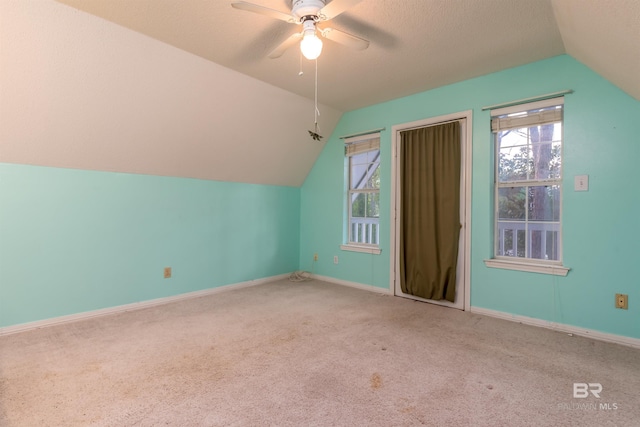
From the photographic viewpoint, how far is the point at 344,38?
2.05 metres

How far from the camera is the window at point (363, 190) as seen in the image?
4.16 m

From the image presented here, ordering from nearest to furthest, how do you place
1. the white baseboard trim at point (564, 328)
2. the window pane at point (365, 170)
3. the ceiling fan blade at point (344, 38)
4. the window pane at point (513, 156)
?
the ceiling fan blade at point (344, 38), the white baseboard trim at point (564, 328), the window pane at point (513, 156), the window pane at point (365, 170)

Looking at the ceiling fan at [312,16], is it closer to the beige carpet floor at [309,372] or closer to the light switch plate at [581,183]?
the beige carpet floor at [309,372]

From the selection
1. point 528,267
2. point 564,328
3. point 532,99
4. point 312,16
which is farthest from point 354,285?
point 312,16

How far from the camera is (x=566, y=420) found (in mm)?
1557

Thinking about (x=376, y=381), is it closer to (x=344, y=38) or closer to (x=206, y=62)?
(x=344, y=38)

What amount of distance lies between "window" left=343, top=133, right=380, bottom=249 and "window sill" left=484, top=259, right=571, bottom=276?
1392 millimetres

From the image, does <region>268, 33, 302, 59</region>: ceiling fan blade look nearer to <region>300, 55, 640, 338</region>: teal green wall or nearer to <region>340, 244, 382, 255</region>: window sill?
<region>300, 55, 640, 338</region>: teal green wall

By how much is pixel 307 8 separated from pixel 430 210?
244 cm

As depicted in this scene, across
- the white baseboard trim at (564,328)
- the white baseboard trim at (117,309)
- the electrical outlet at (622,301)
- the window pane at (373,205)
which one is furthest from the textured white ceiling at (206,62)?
the white baseboard trim at (564,328)

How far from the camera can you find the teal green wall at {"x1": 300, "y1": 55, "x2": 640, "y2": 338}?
8.06 ft

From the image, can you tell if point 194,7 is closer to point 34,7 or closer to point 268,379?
point 34,7

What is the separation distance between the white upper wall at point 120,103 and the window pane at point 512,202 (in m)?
2.49

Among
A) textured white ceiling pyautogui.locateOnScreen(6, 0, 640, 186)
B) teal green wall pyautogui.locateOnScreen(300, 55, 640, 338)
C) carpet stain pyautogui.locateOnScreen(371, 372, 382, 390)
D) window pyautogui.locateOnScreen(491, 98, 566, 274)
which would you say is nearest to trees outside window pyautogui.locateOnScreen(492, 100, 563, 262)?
window pyautogui.locateOnScreen(491, 98, 566, 274)
